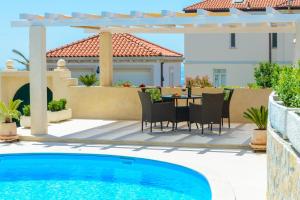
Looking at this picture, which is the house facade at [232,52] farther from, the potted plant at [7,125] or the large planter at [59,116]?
the potted plant at [7,125]

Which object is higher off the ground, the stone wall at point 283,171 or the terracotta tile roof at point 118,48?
the terracotta tile roof at point 118,48

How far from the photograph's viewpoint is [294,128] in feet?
18.4

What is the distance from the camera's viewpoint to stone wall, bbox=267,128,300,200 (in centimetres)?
537

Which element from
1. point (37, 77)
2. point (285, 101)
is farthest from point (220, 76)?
point (285, 101)

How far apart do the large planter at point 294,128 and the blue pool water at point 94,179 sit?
155 inches

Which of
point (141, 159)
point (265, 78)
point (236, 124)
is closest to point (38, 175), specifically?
point (141, 159)

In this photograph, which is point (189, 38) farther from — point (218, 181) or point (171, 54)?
point (218, 181)

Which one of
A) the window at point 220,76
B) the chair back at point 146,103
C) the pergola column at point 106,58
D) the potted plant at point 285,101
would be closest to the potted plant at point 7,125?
the chair back at point 146,103

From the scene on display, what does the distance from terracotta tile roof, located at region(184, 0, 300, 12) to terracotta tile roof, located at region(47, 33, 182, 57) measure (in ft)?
35.5

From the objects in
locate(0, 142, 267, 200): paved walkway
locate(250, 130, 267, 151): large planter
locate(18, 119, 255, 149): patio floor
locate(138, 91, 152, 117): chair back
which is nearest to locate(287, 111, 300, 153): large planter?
locate(0, 142, 267, 200): paved walkway

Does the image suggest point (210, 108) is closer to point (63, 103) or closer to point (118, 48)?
point (63, 103)

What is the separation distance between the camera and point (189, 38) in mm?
45469

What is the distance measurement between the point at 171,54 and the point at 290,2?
12028 mm

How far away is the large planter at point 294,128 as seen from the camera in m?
5.38
